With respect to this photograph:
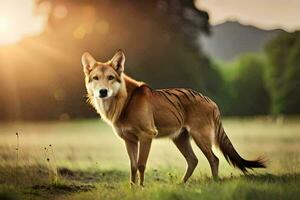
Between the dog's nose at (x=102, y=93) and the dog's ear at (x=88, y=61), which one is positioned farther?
the dog's ear at (x=88, y=61)

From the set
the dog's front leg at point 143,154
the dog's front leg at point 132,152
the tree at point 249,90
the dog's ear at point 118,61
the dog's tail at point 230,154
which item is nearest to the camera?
the dog's ear at point 118,61

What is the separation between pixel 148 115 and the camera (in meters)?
6.18

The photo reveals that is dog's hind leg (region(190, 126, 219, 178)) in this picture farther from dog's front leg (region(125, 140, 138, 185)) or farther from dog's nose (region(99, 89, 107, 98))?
dog's nose (region(99, 89, 107, 98))

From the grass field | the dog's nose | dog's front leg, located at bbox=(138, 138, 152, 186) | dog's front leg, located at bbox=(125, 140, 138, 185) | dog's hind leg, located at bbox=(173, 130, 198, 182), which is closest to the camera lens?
the grass field

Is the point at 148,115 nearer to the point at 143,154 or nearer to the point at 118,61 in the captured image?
the point at 143,154

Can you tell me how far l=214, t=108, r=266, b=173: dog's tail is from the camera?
636 cm

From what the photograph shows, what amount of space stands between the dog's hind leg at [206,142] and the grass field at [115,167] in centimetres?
11

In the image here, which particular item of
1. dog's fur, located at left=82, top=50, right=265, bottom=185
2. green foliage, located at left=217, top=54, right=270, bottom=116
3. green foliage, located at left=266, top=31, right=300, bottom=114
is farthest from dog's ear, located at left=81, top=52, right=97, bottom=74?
green foliage, located at left=217, top=54, right=270, bottom=116

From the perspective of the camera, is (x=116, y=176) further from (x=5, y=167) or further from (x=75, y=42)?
(x=75, y=42)

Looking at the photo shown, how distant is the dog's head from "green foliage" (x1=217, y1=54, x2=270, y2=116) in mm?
4769

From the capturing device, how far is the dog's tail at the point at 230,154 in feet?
20.9

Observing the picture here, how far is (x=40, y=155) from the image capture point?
7602 millimetres

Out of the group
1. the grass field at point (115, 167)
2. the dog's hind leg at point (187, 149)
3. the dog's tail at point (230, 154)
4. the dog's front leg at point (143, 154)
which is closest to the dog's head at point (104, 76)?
the dog's front leg at point (143, 154)

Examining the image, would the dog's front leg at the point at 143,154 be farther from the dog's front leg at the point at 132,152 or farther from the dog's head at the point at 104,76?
the dog's head at the point at 104,76
